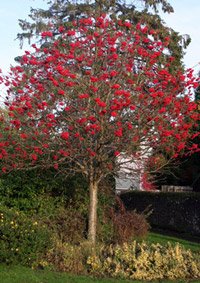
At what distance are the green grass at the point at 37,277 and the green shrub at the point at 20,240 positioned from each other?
0.22 metres

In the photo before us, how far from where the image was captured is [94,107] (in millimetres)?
11523

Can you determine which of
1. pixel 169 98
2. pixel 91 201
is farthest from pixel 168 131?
pixel 91 201

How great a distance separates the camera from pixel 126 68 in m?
11.9

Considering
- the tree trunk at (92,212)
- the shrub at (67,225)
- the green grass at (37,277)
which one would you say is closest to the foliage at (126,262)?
the green grass at (37,277)

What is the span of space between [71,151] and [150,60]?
106 inches

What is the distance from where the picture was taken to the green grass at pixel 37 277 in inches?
376

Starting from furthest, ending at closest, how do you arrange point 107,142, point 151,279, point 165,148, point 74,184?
point 74,184, point 165,148, point 107,142, point 151,279

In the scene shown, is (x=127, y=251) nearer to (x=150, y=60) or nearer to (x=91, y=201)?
(x=91, y=201)

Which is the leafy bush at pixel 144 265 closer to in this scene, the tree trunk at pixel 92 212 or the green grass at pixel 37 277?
the green grass at pixel 37 277

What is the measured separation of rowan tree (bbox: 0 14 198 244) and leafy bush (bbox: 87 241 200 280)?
1840 mm

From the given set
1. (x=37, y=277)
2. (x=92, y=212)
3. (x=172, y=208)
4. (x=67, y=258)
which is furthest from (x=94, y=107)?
(x=172, y=208)

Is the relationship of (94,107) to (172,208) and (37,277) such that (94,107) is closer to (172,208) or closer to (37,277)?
(37,277)

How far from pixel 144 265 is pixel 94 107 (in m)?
3.33

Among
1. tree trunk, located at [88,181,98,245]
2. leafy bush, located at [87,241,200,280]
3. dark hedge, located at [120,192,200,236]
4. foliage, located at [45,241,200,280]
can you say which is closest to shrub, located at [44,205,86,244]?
tree trunk, located at [88,181,98,245]
